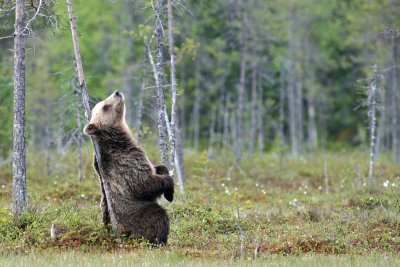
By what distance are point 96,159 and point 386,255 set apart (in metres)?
5.36

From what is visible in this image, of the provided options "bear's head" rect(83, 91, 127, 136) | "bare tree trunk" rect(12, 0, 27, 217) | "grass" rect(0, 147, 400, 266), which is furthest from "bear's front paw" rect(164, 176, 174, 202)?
"bare tree trunk" rect(12, 0, 27, 217)

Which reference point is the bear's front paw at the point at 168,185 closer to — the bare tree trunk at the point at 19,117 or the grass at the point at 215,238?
the grass at the point at 215,238

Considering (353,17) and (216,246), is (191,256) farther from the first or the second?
(353,17)

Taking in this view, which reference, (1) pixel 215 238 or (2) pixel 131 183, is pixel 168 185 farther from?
(1) pixel 215 238

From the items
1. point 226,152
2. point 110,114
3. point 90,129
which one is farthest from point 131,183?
point 226,152

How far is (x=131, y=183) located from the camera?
12711 mm

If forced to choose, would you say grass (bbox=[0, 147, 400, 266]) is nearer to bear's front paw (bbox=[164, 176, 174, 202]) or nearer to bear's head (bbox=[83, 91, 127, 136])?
bear's front paw (bbox=[164, 176, 174, 202])

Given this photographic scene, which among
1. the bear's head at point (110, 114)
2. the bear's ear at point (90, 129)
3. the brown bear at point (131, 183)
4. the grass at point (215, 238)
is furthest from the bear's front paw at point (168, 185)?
the bear's ear at point (90, 129)

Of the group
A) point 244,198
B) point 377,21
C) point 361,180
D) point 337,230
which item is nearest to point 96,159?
point 337,230

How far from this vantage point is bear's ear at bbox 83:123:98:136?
1263cm

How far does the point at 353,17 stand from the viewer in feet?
130

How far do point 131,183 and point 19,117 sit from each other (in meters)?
2.96

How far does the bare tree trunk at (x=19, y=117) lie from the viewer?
14070 mm

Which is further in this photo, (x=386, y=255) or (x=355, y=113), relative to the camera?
(x=355, y=113)
